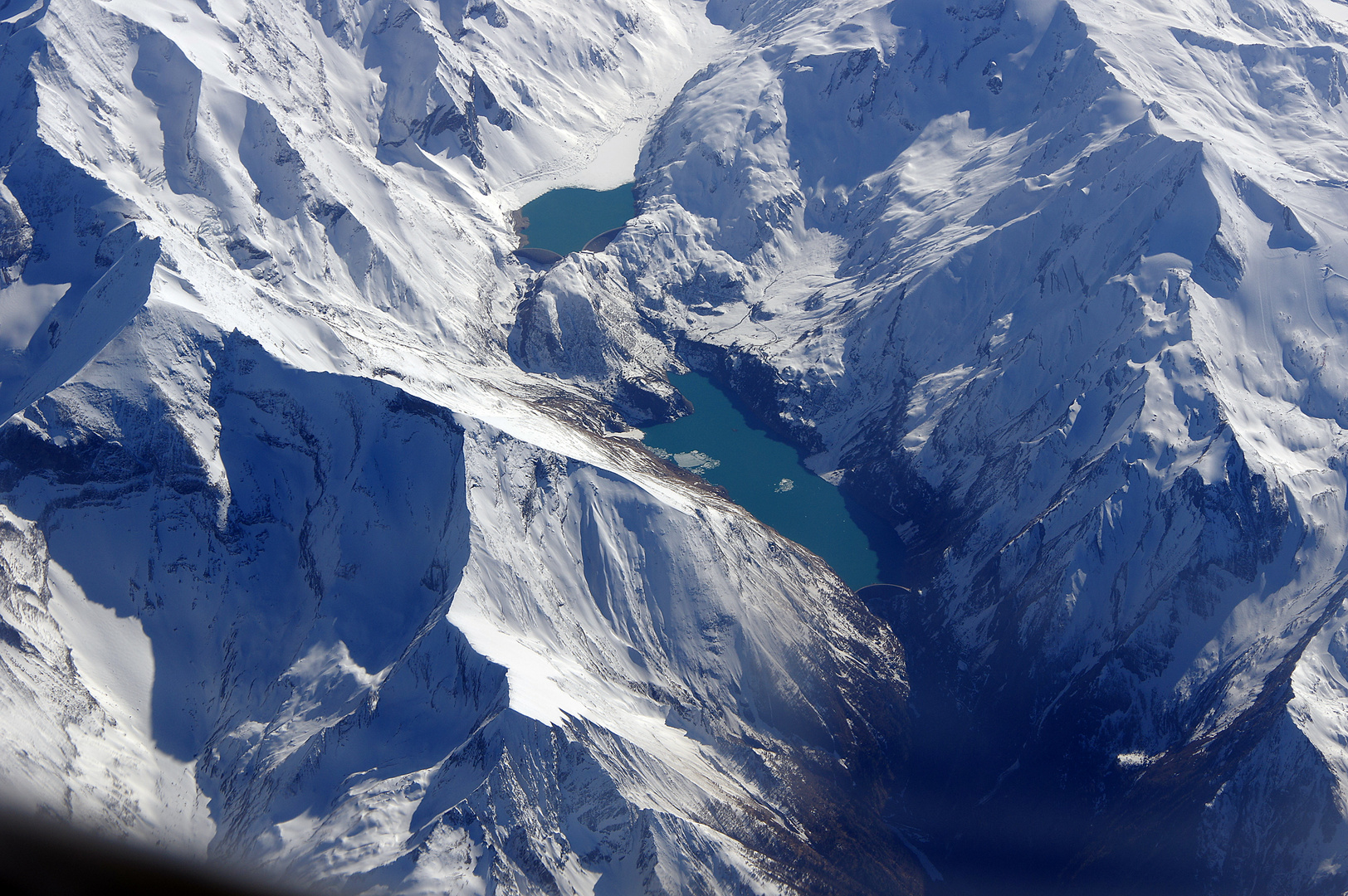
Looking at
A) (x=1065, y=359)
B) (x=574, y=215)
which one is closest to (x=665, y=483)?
(x=1065, y=359)

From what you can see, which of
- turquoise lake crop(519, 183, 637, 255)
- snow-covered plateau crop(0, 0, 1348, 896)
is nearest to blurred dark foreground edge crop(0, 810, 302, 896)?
snow-covered plateau crop(0, 0, 1348, 896)

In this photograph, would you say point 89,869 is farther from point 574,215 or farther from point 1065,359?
point 574,215

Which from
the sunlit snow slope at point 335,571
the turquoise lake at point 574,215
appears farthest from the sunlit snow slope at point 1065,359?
the sunlit snow slope at point 335,571

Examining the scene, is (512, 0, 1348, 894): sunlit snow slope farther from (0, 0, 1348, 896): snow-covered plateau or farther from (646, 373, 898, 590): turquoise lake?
(646, 373, 898, 590): turquoise lake

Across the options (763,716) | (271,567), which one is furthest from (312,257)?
(763,716)

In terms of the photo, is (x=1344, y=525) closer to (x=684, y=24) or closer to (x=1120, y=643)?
(x=1120, y=643)

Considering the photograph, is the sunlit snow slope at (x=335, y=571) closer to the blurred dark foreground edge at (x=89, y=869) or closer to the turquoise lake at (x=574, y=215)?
the turquoise lake at (x=574, y=215)
